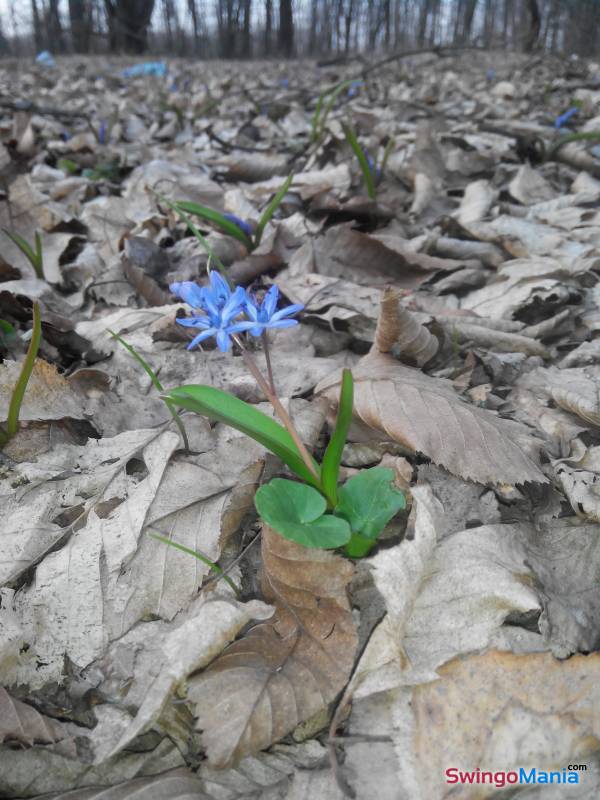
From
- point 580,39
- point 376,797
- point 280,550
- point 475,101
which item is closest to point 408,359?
point 280,550

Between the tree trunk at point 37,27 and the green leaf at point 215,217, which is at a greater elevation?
the tree trunk at point 37,27

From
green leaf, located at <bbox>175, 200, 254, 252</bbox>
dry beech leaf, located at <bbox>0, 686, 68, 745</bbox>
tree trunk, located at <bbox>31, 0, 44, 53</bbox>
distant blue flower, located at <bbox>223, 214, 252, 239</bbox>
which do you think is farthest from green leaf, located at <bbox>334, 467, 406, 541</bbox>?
tree trunk, located at <bbox>31, 0, 44, 53</bbox>

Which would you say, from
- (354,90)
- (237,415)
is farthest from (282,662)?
(354,90)

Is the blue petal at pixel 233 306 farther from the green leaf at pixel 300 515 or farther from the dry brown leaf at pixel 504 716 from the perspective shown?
the dry brown leaf at pixel 504 716

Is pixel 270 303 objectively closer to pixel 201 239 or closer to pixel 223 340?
pixel 223 340

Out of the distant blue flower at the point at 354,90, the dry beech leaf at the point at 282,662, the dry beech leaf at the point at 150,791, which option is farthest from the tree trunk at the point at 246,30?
the dry beech leaf at the point at 150,791

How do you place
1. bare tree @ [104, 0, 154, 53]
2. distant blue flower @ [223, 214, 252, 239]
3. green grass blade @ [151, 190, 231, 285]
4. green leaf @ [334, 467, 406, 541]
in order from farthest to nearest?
bare tree @ [104, 0, 154, 53] → distant blue flower @ [223, 214, 252, 239] → green grass blade @ [151, 190, 231, 285] → green leaf @ [334, 467, 406, 541]

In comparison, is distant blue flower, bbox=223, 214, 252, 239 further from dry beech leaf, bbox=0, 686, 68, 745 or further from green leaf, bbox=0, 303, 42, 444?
dry beech leaf, bbox=0, 686, 68, 745
